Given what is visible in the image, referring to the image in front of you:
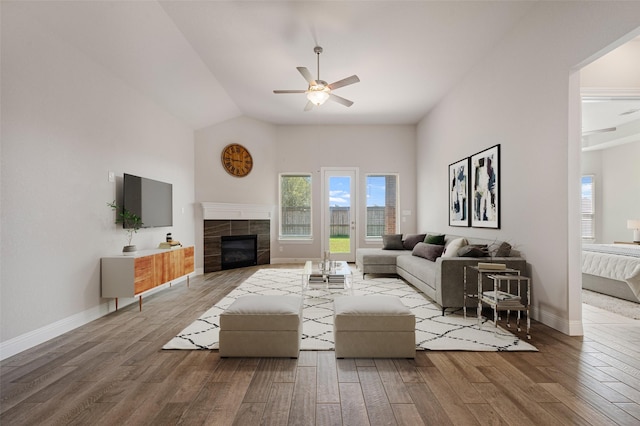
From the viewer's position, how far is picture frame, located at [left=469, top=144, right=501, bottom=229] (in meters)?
4.14

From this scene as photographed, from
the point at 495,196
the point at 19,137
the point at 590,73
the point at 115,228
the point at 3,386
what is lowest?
the point at 3,386

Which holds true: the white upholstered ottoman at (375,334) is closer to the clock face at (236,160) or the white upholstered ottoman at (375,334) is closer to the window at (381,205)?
the clock face at (236,160)

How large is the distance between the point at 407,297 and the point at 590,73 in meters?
3.24

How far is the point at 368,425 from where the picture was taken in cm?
167

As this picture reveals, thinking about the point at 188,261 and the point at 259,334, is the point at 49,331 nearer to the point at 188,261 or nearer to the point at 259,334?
the point at 259,334

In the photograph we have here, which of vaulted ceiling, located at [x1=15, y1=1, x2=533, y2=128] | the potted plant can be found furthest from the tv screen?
vaulted ceiling, located at [x1=15, y1=1, x2=533, y2=128]

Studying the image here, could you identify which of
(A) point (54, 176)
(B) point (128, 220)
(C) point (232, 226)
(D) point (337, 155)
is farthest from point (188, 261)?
(D) point (337, 155)

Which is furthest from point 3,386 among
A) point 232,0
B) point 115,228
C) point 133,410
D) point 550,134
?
point 550,134

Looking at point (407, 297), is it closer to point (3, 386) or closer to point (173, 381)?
point (173, 381)

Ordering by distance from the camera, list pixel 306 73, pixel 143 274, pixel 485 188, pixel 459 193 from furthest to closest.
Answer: pixel 459 193
pixel 485 188
pixel 143 274
pixel 306 73

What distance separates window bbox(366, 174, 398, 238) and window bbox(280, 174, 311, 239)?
4.84 feet

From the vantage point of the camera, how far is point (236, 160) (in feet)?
23.2

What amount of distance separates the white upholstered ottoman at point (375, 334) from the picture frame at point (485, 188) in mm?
2431

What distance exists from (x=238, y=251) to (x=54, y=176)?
4233 millimetres
